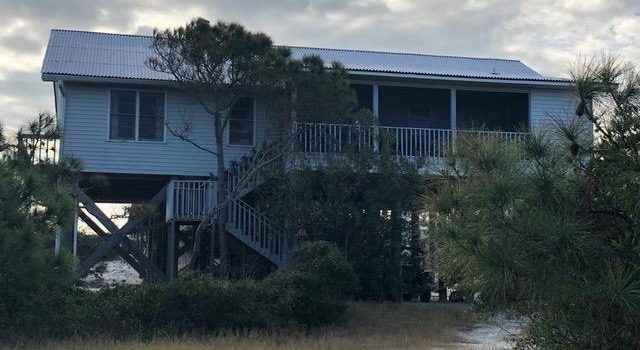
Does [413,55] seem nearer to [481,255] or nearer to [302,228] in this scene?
[302,228]

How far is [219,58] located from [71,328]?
21.6 ft

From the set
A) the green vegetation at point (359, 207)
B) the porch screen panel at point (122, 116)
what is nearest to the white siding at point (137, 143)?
the porch screen panel at point (122, 116)

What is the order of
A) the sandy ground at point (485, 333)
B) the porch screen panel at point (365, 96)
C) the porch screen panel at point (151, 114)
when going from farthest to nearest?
the porch screen panel at point (365, 96) < the porch screen panel at point (151, 114) < the sandy ground at point (485, 333)

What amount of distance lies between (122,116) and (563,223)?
15918mm

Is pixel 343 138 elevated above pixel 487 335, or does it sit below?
above

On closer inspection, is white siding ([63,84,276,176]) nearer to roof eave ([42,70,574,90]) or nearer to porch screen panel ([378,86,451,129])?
roof eave ([42,70,574,90])

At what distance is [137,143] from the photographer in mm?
21219

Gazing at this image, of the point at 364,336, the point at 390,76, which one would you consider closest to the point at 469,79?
the point at 390,76

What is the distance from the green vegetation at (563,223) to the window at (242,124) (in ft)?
45.7

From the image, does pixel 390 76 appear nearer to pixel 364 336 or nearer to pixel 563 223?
pixel 364 336

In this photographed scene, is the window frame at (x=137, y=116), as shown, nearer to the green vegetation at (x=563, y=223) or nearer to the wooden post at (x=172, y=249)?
the wooden post at (x=172, y=249)

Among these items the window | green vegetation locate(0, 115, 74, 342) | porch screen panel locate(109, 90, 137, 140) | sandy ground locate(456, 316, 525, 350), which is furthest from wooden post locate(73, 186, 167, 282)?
sandy ground locate(456, 316, 525, 350)

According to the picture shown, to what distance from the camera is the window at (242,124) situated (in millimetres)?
21688

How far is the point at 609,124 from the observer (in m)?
7.60
